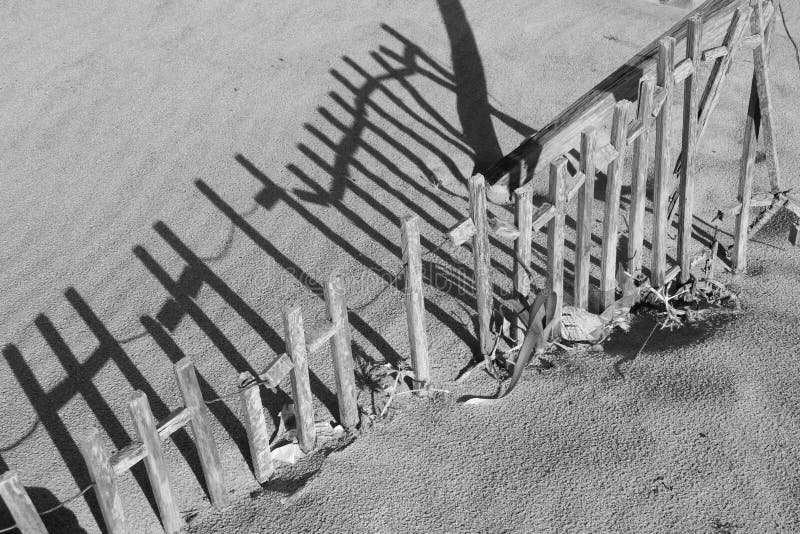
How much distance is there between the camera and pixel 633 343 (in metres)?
5.27

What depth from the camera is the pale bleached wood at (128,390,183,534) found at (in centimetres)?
361

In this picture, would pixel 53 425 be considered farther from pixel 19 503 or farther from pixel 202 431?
pixel 19 503

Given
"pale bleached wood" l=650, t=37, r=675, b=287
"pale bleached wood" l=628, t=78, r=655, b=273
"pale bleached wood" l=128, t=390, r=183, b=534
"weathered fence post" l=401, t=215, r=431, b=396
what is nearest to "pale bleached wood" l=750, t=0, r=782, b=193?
"pale bleached wood" l=650, t=37, r=675, b=287

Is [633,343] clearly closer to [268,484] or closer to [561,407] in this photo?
[561,407]

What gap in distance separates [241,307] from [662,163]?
2700 mm

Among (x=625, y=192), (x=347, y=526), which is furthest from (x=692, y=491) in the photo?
(x=625, y=192)

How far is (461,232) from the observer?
4.43m

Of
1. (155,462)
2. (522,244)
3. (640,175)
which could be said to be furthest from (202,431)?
(640,175)

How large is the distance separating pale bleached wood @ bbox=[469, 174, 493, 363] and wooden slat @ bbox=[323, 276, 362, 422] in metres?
0.43

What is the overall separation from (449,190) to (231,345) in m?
2.23

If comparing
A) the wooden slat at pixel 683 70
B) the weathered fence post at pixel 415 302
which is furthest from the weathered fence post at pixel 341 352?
the wooden slat at pixel 683 70

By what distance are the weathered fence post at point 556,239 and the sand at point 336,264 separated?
36 centimetres

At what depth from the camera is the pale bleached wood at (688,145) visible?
512 centimetres

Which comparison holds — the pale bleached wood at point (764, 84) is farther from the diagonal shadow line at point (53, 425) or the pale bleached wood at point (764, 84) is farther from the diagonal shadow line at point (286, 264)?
the diagonal shadow line at point (53, 425)
